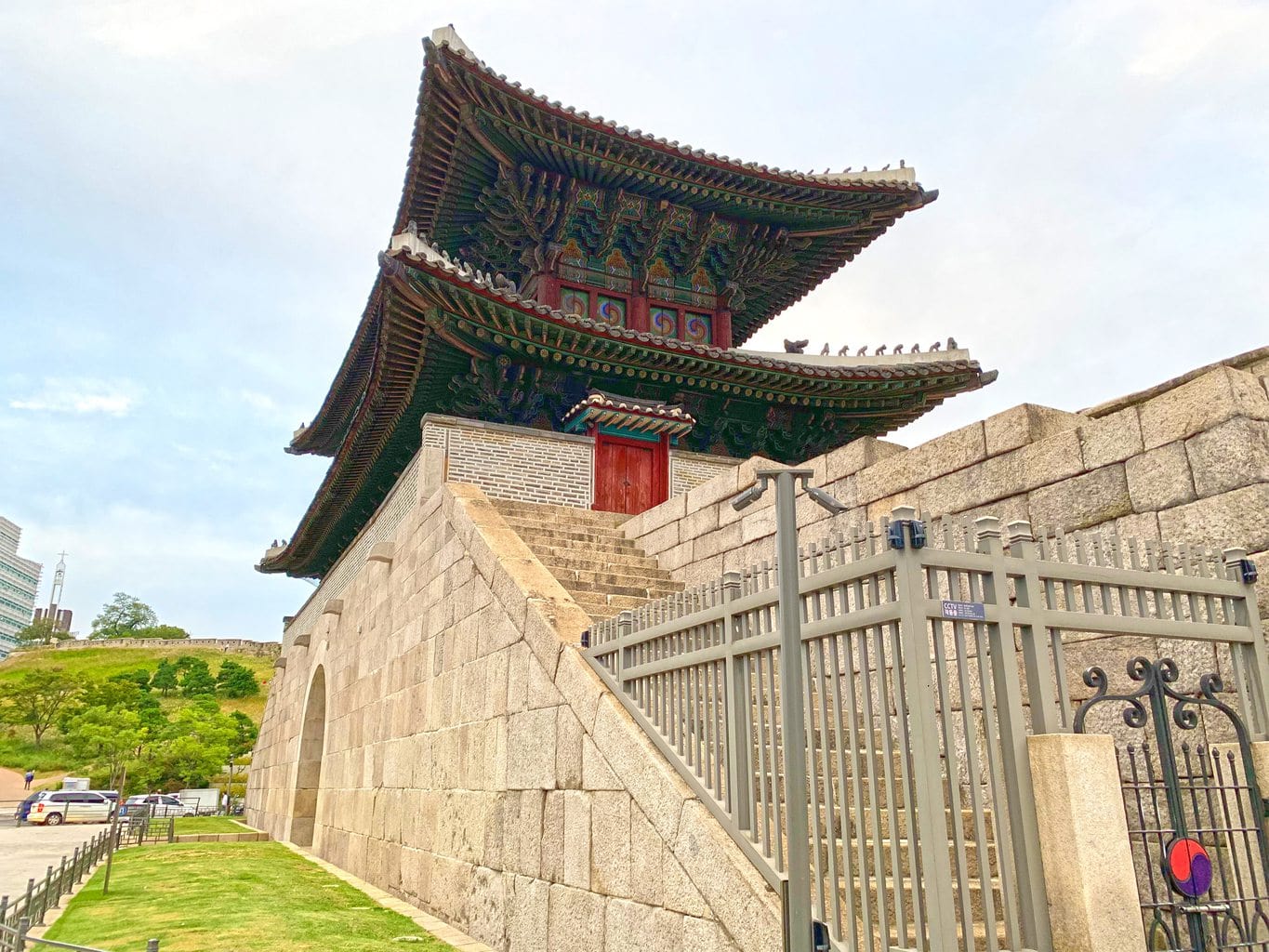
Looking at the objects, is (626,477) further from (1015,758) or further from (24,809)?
A: (24,809)

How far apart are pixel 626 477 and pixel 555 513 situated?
126 inches

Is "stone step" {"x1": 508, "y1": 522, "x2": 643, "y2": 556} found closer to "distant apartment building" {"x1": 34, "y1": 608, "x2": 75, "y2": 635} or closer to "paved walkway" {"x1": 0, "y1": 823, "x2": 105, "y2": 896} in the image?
"paved walkway" {"x1": 0, "y1": 823, "x2": 105, "y2": 896}

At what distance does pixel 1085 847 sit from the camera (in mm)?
3398

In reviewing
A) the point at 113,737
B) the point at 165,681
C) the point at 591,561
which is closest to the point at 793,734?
the point at 591,561

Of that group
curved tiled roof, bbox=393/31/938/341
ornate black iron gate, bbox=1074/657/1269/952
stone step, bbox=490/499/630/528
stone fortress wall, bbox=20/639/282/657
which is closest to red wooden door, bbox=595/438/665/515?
stone step, bbox=490/499/630/528

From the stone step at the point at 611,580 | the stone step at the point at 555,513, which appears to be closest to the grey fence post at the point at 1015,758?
the stone step at the point at 611,580

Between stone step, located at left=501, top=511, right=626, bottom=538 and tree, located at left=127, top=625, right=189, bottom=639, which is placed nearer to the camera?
stone step, located at left=501, top=511, right=626, bottom=538

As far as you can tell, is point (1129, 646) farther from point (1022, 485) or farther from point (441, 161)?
point (441, 161)

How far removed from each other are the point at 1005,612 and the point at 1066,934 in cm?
121

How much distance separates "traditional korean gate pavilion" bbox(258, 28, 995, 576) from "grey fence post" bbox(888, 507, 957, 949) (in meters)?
9.73

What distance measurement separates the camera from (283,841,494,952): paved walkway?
7.15 meters

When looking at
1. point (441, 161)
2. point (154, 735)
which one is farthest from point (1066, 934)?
point (154, 735)

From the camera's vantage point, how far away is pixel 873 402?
52.6ft

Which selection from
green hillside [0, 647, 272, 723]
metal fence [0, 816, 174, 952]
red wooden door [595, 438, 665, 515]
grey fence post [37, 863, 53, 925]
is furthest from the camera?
green hillside [0, 647, 272, 723]
